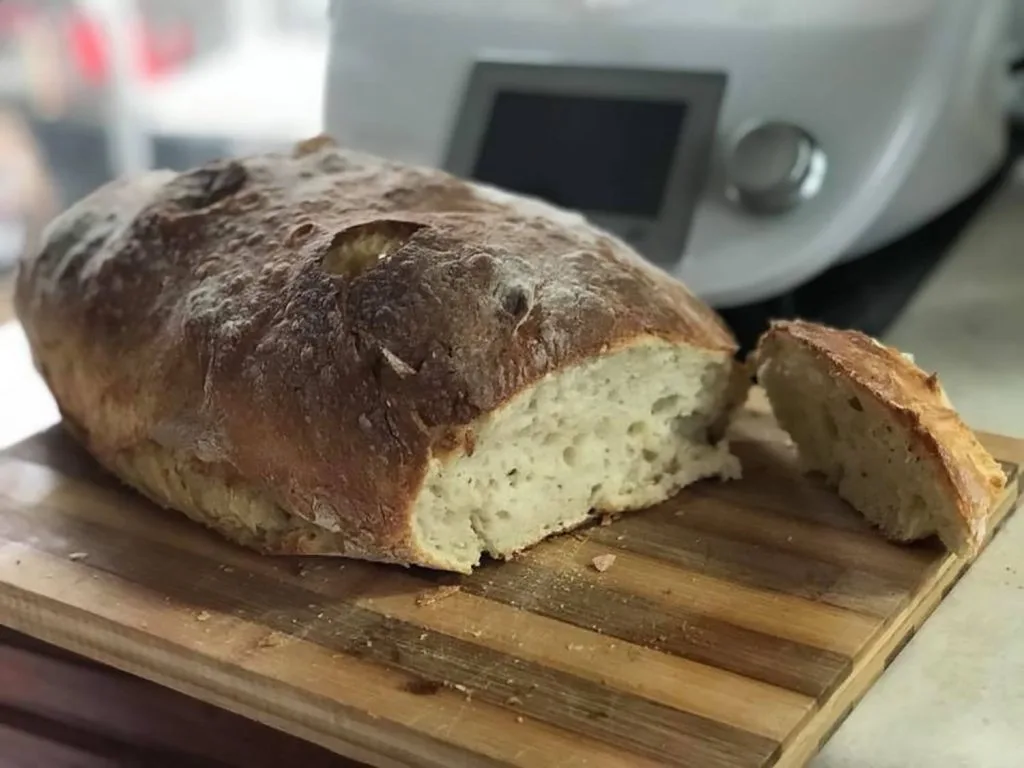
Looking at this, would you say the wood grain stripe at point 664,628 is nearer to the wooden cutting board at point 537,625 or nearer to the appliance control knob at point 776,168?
the wooden cutting board at point 537,625

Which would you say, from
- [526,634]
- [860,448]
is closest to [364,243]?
[526,634]

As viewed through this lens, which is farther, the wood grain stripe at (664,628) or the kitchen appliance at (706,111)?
the kitchen appliance at (706,111)

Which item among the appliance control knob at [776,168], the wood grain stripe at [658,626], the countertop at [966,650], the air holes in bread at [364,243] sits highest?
the appliance control knob at [776,168]

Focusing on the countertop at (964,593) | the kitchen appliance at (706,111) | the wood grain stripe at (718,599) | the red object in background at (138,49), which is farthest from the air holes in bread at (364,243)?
the red object in background at (138,49)

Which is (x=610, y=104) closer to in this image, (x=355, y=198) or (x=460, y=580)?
(x=355, y=198)

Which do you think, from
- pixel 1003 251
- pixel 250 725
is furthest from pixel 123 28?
pixel 250 725

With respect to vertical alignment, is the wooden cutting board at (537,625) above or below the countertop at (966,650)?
below

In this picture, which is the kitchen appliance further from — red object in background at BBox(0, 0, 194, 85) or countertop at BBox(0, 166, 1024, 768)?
red object in background at BBox(0, 0, 194, 85)

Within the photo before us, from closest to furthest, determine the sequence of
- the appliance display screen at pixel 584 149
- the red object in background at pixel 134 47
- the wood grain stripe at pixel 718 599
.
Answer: the wood grain stripe at pixel 718 599, the appliance display screen at pixel 584 149, the red object in background at pixel 134 47
